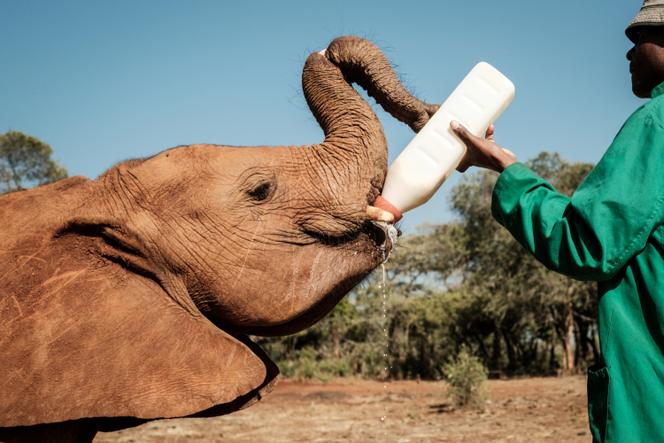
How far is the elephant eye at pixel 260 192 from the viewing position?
3141 mm

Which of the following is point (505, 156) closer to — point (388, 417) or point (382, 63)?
point (382, 63)

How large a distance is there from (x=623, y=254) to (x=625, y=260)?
2 cm

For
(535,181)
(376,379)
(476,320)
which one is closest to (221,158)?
(535,181)

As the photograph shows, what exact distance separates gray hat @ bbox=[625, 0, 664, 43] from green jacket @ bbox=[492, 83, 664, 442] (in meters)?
0.27

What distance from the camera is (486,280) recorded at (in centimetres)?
3294

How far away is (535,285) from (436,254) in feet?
34.3

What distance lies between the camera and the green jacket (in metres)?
2.09

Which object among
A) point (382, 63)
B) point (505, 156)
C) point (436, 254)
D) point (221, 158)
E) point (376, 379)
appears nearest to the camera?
point (505, 156)

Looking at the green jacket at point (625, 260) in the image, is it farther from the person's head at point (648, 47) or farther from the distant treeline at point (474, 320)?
A: the distant treeline at point (474, 320)

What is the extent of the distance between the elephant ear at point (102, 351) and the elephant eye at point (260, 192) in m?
0.57

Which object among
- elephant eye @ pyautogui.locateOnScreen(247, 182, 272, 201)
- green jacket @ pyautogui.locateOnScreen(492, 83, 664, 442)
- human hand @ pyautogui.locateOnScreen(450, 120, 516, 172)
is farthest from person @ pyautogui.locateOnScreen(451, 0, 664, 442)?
elephant eye @ pyautogui.locateOnScreen(247, 182, 272, 201)

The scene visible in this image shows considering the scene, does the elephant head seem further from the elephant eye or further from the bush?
the bush

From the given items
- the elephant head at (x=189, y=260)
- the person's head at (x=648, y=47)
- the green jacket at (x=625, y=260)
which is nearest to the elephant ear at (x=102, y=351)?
the elephant head at (x=189, y=260)

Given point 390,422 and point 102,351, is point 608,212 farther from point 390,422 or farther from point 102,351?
point 390,422
